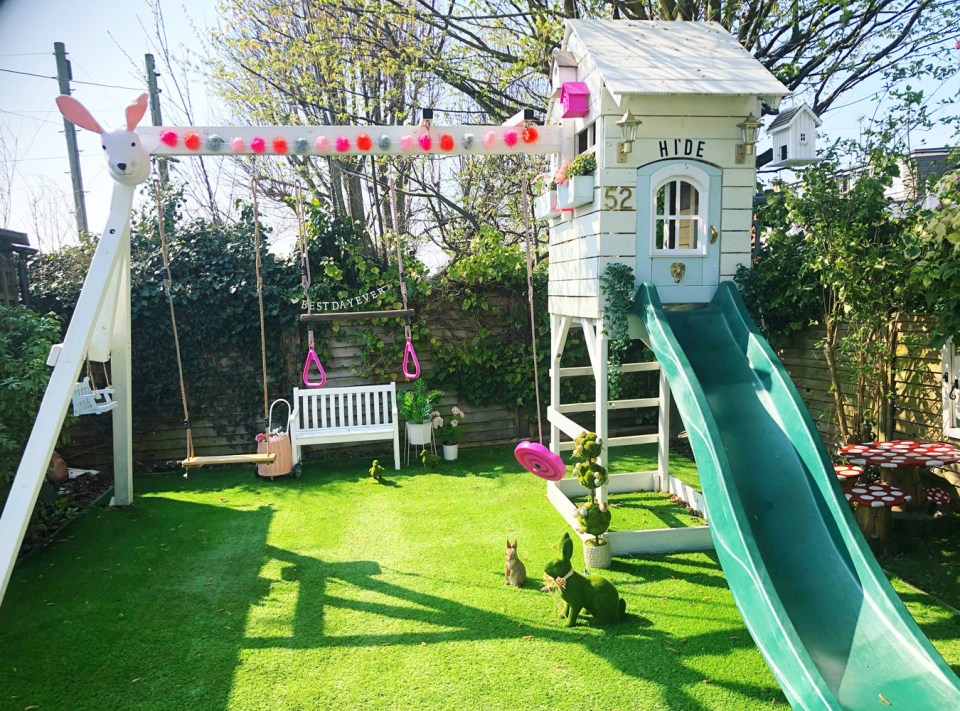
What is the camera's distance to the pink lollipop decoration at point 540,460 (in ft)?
13.5

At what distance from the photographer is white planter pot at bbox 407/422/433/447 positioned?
6738 millimetres

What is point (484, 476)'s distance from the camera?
6258 mm

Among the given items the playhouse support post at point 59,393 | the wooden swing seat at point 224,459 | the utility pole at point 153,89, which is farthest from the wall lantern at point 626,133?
the utility pole at point 153,89

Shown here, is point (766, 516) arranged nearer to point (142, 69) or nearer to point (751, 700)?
point (751, 700)

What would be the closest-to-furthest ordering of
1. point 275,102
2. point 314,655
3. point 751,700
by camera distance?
point 751,700
point 314,655
point 275,102

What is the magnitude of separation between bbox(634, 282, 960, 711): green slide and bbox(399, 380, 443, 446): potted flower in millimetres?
3241

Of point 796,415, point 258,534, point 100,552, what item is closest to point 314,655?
point 258,534

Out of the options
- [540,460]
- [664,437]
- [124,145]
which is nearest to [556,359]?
[664,437]

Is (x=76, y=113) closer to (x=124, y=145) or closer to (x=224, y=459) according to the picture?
(x=124, y=145)

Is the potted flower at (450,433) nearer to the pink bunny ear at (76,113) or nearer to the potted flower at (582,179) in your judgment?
the potted flower at (582,179)

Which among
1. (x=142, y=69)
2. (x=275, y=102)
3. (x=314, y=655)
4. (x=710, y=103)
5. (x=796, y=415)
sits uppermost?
(x=142, y=69)

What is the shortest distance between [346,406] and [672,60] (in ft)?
16.7

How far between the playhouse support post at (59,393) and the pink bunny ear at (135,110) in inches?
16.7

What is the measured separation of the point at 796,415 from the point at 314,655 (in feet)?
9.88
